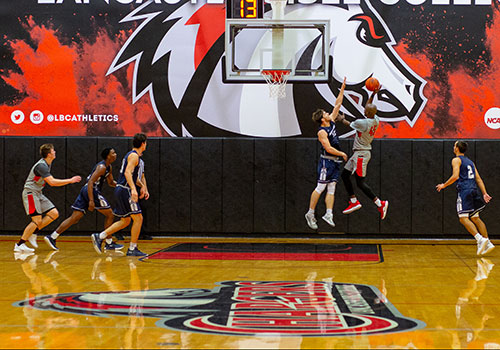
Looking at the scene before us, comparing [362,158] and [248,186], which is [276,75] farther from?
[248,186]

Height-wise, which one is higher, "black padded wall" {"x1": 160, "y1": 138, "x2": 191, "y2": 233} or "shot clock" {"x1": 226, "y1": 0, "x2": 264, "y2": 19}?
"shot clock" {"x1": 226, "y1": 0, "x2": 264, "y2": 19}

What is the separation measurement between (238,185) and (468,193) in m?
4.45

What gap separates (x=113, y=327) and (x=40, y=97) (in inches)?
365

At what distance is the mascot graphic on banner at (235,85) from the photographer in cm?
1284

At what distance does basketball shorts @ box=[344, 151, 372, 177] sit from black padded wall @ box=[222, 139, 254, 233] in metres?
2.27

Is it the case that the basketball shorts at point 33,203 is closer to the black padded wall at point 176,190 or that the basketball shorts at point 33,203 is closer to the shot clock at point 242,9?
the black padded wall at point 176,190

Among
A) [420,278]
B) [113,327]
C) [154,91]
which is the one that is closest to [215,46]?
[154,91]

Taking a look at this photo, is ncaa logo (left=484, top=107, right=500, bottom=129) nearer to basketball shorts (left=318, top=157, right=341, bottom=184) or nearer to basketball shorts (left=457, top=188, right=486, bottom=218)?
basketball shorts (left=457, top=188, right=486, bottom=218)

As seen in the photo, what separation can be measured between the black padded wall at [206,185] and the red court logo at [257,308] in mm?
5794

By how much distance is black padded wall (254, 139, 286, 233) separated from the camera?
42.6ft

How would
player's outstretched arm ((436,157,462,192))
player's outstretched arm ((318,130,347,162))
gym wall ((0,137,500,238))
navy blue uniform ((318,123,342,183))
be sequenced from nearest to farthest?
player's outstretched arm ((436,157,462,192)) → player's outstretched arm ((318,130,347,162)) → navy blue uniform ((318,123,342,183)) → gym wall ((0,137,500,238))

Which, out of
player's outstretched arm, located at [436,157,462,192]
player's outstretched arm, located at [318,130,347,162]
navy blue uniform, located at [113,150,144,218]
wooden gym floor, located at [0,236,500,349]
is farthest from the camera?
player's outstretched arm, located at [318,130,347,162]

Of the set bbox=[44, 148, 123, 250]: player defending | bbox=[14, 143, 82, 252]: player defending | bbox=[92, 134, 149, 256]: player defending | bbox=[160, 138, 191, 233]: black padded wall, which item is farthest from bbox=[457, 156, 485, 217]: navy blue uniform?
bbox=[14, 143, 82, 252]: player defending

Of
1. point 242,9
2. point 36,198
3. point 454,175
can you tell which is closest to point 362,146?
point 454,175
